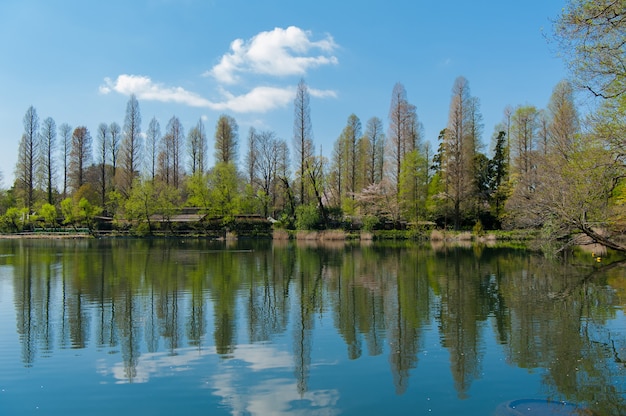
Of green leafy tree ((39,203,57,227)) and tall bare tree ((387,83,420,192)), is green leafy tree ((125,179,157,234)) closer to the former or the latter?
green leafy tree ((39,203,57,227))

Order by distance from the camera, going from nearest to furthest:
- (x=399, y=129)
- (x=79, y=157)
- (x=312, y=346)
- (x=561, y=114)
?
(x=312, y=346), (x=561, y=114), (x=399, y=129), (x=79, y=157)

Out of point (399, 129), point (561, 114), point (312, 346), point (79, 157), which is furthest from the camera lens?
point (79, 157)

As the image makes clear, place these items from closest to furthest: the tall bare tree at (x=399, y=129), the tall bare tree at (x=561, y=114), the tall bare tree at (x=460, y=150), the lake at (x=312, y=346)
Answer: the lake at (x=312, y=346) < the tall bare tree at (x=561, y=114) < the tall bare tree at (x=460, y=150) < the tall bare tree at (x=399, y=129)

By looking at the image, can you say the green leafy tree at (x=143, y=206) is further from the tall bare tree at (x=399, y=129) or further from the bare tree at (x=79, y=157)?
the tall bare tree at (x=399, y=129)

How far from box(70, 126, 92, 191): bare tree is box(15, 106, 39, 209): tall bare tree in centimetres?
366

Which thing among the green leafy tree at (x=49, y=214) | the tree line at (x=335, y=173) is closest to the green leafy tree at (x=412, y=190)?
the tree line at (x=335, y=173)

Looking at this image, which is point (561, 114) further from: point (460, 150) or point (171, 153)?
point (171, 153)

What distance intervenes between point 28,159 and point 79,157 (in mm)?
5002

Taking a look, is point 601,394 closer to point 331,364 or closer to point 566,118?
point 331,364

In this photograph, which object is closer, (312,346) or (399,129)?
(312,346)

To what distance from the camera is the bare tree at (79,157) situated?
178 feet

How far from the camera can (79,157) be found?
54.3m

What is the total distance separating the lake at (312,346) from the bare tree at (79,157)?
4343cm

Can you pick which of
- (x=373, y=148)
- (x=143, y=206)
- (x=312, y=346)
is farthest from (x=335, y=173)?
(x=312, y=346)
